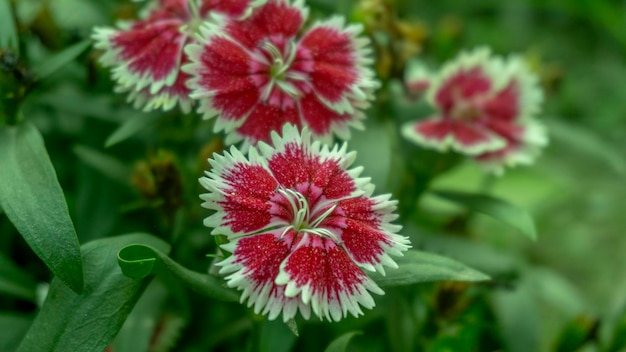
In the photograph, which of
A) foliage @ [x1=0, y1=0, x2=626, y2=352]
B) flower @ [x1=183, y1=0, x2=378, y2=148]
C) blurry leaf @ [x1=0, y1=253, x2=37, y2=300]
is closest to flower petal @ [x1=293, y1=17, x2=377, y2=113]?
flower @ [x1=183, y1=0, x2=378, y2=148]

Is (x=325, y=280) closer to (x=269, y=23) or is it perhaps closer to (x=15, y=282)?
(x=269, y=23)

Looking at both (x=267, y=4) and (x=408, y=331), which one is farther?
(x=408, y=331)

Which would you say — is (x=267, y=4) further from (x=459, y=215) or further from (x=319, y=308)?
(x=459, y=215)

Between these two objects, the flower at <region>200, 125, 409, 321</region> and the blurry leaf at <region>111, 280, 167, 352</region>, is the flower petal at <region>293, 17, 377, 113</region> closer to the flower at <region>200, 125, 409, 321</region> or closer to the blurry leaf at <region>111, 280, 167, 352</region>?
the flower at <region>200, 125, 409, 321</region>

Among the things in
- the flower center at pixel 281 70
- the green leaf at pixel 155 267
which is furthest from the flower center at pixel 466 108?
the green leaf at pixel 155 267

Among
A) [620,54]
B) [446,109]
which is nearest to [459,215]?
[446,109]

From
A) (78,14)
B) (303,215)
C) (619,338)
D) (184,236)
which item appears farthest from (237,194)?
(78,14)
